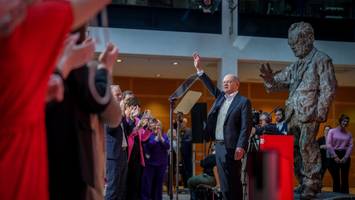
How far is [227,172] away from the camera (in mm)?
6074

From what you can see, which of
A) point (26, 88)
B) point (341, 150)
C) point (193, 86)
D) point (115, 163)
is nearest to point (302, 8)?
point (193, 86)

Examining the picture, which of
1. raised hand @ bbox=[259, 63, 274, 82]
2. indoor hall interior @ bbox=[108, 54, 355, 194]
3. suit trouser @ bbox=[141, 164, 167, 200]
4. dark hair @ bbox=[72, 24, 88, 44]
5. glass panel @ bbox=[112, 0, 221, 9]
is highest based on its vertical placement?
glass panel @ bbox=[112, 0, 221, 9]

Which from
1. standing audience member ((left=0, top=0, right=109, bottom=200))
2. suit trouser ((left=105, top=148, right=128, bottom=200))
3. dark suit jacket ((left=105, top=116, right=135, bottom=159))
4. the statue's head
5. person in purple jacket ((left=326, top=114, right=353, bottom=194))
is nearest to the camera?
standing audience member ((left=0, top=0, right=109, bottom=200))

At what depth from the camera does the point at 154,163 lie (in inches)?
299

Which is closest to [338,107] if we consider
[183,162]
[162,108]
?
[162,108]

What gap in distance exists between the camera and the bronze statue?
7227mm

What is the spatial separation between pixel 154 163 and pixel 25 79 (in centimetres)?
647

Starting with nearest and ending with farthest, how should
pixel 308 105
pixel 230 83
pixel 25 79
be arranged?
pixel 25 79 < pixel 230 83 < pixel 308 105

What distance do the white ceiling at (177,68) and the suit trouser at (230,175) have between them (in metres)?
7.58

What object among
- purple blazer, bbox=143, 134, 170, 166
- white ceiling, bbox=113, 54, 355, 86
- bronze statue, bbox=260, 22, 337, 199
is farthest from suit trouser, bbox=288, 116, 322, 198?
white ceiling, bbox=113, 54, 355, 86

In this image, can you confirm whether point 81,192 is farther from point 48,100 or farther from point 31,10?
point 31,10

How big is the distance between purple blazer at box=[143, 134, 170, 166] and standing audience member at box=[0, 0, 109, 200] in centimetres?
621

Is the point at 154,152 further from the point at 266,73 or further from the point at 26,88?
the point at 26,88

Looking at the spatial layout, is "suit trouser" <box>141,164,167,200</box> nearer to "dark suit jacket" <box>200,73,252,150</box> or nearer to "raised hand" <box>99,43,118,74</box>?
"dark suit jacket" <box>200,73,252,150</box>
